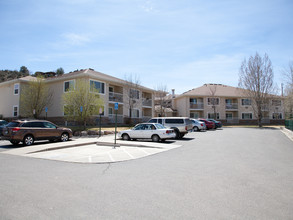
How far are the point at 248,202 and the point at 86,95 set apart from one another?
2006cm

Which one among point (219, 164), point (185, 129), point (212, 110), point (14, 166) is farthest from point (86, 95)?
point (212, 110)

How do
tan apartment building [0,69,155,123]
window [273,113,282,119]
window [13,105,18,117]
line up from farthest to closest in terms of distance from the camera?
window [273,113,282,119], window [13,105,18,117], tan apartment building [0,69,155,123]

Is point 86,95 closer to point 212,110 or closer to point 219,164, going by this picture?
point 219,164

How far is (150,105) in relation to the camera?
38875mm

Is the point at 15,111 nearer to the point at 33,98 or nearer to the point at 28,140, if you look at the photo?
the point at 33,98

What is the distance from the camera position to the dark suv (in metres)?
13.4

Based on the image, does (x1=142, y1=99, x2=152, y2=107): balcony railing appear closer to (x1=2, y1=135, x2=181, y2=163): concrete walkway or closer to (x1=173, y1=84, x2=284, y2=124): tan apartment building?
(x1=173, y1=84, x2=284, y2=124): tan apartment building

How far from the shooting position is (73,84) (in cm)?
2725

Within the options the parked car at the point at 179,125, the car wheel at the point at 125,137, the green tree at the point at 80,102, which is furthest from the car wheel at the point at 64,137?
the parked car at the point at 179,125

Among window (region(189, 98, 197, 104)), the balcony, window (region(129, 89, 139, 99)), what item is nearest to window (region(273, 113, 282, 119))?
the balcony

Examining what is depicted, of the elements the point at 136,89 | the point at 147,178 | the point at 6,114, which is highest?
the point at 136,89

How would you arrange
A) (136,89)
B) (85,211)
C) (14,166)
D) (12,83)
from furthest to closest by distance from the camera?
(136,89)
(12,83)
(14,166)
(85,211)

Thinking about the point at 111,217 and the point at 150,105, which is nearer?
the point at 111,217

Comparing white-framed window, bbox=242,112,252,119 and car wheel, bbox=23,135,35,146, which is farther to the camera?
white-framed window, bbox=242,112,252,119
